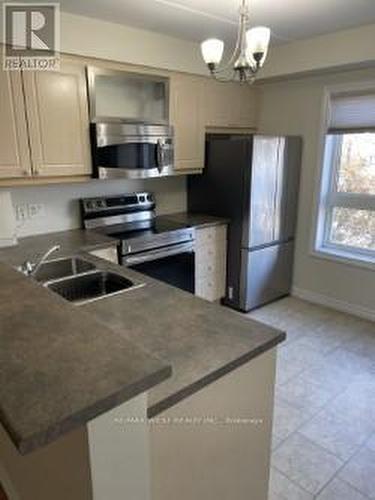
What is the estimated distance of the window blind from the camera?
10.2ft

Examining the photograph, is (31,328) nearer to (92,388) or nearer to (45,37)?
(92,388)

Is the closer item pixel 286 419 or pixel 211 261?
pixel 286 419

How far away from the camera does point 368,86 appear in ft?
10.2

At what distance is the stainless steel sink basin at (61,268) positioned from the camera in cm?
225

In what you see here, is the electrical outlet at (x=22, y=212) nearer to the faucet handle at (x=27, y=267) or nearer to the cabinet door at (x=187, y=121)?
the faucet handle at (x=27, y=267)

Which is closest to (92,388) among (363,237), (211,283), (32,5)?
(32,5)

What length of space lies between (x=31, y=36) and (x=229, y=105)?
189cm

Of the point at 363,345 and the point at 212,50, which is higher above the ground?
the point at 212,50

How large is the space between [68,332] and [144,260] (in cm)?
201

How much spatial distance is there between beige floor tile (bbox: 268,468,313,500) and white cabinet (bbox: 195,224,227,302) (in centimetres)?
179

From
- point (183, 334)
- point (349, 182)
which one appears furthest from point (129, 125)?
point (349, 182)

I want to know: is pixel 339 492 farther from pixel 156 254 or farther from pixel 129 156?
pixel 129 156

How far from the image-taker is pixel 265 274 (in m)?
3.62

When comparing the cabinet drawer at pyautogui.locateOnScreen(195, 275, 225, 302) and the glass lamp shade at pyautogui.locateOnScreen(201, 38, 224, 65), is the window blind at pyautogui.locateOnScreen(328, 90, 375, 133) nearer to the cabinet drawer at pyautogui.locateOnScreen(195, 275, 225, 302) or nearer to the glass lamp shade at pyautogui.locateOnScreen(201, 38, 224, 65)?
the cabinet drawer at pyautogui.locateOnScreen(195, 275, 225, 302)
